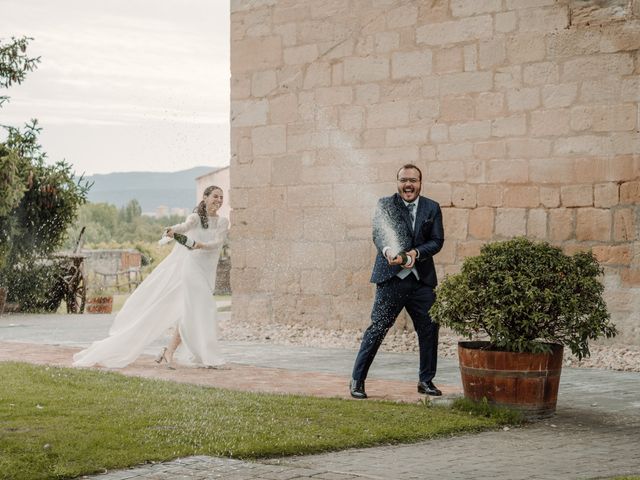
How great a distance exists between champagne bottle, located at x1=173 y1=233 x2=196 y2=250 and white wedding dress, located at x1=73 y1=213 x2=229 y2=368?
8cm

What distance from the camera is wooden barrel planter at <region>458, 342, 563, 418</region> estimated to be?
834 cm

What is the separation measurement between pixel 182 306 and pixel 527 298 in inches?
179

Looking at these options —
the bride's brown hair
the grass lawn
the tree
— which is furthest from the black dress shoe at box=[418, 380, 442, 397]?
the tree

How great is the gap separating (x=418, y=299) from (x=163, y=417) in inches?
95.6

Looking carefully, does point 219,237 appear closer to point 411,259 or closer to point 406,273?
point 406,273

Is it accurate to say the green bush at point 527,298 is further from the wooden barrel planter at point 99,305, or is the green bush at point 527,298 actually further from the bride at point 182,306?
the wooden barrel planter at point 99,305

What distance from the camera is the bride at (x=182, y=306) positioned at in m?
11.6

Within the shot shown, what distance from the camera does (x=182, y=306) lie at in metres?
11.7

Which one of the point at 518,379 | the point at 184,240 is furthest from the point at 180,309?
the point at 518,379

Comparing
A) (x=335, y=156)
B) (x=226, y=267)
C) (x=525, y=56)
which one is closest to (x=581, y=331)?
(x=525, y=56)

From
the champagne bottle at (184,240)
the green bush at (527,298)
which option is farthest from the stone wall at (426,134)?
the green bush at (527,298)

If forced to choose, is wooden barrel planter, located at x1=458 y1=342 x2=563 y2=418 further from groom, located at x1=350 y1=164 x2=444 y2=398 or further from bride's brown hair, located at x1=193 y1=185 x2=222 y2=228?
bride's brown hair, located at x1=193 y1=185 x2=222 y2=228

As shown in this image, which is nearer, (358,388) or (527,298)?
(527,298)

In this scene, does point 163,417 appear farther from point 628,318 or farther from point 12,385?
point 628,318
